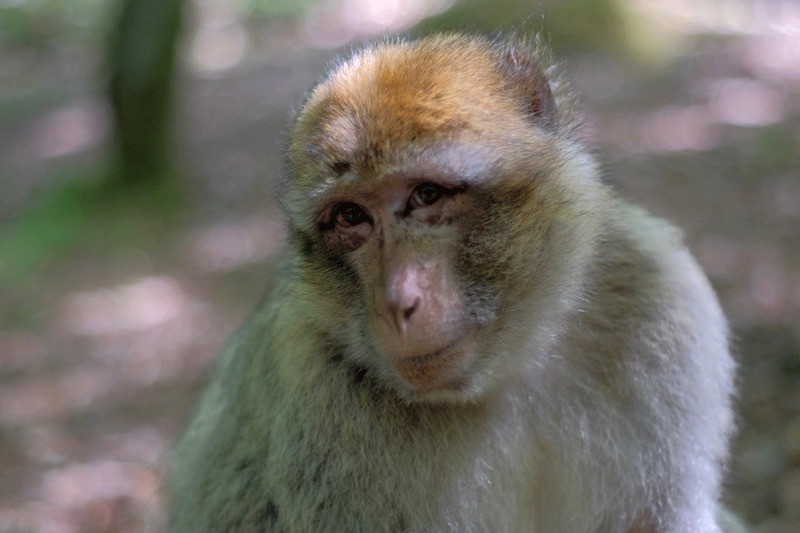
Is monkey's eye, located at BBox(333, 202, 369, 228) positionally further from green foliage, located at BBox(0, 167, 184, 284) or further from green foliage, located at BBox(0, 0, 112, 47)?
green foliage, located at BBox(0, 0, 112, 47)

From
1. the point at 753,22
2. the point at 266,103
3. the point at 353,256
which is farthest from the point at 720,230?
the point at 266,103

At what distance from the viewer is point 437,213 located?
2420mm

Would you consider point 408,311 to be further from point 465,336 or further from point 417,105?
point 417,105

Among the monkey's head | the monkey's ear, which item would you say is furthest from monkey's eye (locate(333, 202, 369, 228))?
the monkey's ear

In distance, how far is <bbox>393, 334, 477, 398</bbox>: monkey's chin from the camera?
2.33m

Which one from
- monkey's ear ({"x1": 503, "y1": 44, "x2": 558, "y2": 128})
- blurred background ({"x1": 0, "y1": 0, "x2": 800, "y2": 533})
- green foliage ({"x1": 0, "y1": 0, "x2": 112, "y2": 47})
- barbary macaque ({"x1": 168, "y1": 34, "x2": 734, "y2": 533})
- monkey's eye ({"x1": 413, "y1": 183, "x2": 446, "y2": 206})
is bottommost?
blurred background ({"x1": 0, "y1": 0, "x2": 800, "y2": 533})

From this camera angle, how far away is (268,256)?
7.84m

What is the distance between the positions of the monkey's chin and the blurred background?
39.7 inches

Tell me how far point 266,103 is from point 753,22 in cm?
594

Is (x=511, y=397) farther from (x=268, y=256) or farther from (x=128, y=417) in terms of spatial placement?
(x=268, y=256)

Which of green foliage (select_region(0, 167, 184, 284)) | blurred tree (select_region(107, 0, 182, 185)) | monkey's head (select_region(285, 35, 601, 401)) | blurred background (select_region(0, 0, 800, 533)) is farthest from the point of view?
blurred tree (select_region(107, 0, 182, 185))

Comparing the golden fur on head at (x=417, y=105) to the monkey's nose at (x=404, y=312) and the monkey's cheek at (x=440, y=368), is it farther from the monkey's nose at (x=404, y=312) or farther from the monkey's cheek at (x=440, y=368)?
the monkey's cheek at (x=440, y=368)

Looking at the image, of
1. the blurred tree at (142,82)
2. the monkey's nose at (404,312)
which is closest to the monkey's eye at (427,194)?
the monkey's nose at (404,312)

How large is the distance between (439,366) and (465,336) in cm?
11
